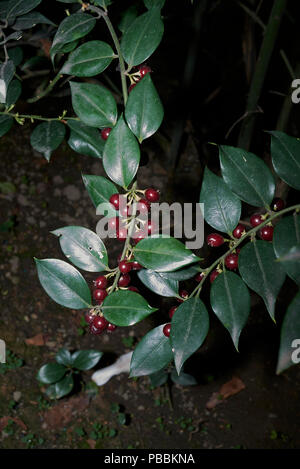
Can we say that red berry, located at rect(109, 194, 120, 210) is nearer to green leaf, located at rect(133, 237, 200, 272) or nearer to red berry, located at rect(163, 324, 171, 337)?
green leaf, located at rect(133, 237, 200, 272)

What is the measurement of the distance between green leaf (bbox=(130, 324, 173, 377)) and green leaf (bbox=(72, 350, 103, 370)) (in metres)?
0.94

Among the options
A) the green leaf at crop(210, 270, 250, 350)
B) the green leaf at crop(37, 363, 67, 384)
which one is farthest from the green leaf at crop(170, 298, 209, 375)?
the green leaf at crop(37, 363, 67, 384)

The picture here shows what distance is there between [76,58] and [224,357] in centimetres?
135

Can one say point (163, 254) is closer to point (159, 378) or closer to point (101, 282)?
point (101, 282)

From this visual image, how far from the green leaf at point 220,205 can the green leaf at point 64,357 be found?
111 cm

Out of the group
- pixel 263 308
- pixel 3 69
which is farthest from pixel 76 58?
pixel 263 308

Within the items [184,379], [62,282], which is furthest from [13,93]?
[184,379]

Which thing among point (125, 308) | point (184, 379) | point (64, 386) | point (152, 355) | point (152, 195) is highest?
point (152, 195)

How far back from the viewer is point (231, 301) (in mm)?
575

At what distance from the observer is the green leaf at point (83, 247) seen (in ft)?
2.01

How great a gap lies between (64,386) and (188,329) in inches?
44.0

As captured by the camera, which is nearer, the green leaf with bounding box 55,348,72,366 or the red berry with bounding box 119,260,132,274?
the red berry with bounding box 119,260,132,274

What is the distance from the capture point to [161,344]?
0.64 meters

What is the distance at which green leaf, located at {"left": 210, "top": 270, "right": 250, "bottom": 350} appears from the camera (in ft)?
1.83
